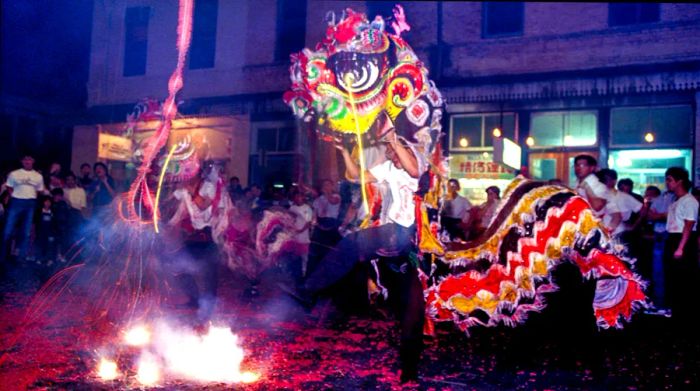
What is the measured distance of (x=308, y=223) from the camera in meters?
8.41

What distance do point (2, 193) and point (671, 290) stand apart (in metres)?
11.0

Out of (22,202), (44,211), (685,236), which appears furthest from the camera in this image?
(44,211)

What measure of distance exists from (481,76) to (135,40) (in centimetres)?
941

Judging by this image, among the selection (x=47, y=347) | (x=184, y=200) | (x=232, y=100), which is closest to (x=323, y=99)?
(x=184, y=200)

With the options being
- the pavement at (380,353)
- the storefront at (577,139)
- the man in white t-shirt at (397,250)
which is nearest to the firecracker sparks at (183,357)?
the pavement at (380,353)

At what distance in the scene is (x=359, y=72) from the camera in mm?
4613

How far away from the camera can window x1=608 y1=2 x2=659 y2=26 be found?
12.3 meters

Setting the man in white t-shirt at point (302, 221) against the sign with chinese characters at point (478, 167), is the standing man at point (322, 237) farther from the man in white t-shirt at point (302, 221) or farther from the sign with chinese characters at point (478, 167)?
the sign with chinese characters at point (478, 167)

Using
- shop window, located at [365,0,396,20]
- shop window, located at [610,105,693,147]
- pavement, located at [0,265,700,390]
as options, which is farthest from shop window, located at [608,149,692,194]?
shop window, located at [365,0,396,20]

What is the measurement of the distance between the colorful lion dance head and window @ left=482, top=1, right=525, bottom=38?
9688mm

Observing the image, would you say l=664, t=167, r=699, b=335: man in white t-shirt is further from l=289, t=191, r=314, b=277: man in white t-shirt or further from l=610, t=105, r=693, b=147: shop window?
l=610, t=105, r=693, b=147: shop window

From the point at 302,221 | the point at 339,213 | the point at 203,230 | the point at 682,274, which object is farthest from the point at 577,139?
the point at 203,230

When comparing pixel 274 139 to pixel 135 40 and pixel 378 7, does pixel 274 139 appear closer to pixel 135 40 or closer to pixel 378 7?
pixel 378 7

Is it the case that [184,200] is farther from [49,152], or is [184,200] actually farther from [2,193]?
[49,152]
